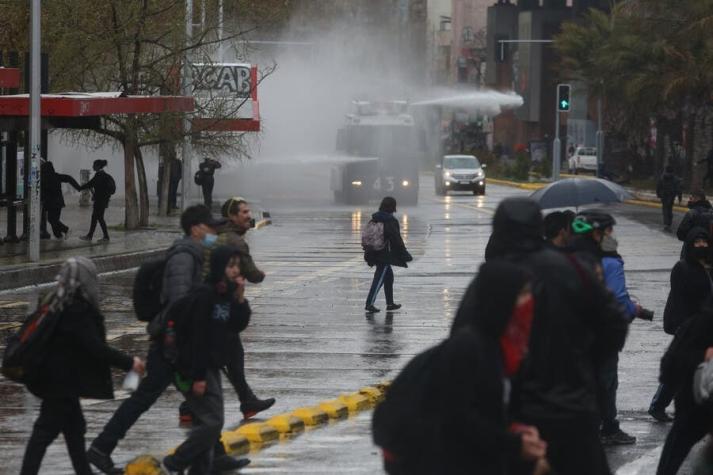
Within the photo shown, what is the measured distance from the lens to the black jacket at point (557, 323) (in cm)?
612

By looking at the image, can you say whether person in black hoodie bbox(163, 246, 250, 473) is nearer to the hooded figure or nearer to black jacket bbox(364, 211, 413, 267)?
the hooded figure

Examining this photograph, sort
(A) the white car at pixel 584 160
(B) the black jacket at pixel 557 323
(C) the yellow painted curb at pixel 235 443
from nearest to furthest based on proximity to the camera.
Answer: (B) the black jacket at pixel 557 323, (C) the yellow painted curb at pixel 235 443, (A) the white car at pixel 584 160

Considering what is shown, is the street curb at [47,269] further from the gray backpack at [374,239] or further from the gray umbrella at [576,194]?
the gray umbrella at [576,194]

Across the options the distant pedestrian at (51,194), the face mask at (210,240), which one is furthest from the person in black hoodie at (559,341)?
the distant pedestrian at (51,194)

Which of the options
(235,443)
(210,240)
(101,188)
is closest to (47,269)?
(101,188)

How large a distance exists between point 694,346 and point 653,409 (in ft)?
12.3

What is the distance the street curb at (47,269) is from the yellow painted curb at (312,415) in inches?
391

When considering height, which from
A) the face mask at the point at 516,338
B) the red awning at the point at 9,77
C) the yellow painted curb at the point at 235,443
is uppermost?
the red awning at the point at 9,77

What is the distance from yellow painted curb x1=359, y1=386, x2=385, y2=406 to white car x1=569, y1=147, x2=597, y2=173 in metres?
68.6

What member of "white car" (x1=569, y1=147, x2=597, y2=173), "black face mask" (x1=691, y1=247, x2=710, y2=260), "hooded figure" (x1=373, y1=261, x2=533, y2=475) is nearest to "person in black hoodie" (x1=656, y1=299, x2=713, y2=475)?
"black face mask" (x1=691, y1=247, x2=710, y2=260)

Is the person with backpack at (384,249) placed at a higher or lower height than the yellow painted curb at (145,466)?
higher

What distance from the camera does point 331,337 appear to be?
17.0m

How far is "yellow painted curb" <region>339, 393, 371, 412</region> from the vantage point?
12070 millimetres

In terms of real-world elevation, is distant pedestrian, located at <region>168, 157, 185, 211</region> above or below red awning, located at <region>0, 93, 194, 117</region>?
below
